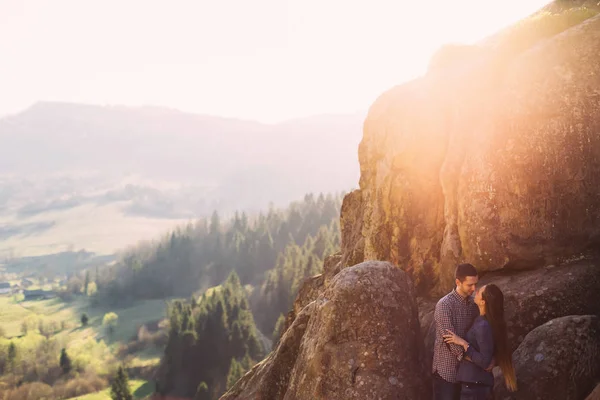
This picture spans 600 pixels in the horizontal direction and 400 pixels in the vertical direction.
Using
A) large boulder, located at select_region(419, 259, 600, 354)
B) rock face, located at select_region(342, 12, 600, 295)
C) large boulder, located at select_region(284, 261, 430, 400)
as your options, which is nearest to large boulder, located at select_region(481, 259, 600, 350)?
large boulder, located at select_region(419, 259, 600, 354)

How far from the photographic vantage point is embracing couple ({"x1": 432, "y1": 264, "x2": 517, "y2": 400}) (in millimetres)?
11844

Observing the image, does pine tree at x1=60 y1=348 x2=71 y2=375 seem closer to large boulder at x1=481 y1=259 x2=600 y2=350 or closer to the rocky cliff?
the rocky cliff

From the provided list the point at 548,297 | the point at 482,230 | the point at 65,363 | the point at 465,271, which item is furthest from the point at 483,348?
the point at 65,363

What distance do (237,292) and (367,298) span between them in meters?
157

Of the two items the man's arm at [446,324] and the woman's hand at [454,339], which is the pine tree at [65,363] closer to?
the man's arm at [446,324]

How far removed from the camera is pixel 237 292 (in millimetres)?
168500

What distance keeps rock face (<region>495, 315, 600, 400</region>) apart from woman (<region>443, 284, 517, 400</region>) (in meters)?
1.61

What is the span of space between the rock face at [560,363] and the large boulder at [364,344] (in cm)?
277

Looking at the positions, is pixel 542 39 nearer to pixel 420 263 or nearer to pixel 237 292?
pixel 420 263

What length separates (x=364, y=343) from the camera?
15.4 meters

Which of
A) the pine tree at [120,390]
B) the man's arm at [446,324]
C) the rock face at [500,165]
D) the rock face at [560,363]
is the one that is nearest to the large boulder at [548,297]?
the rock face at [500,165]

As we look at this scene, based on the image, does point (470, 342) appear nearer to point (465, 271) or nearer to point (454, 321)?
point (454, 321)

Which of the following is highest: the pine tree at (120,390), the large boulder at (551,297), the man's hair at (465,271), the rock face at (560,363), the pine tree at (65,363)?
the man's hair at (465,271)

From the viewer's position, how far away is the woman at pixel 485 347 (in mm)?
11797
